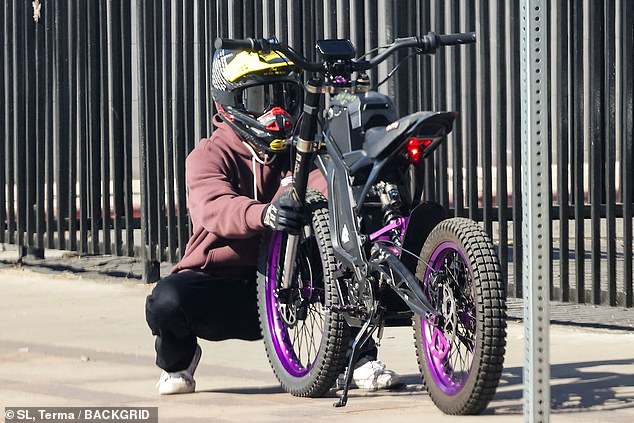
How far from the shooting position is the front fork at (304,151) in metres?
5.43

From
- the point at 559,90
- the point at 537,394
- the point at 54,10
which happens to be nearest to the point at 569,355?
the point at 559,90

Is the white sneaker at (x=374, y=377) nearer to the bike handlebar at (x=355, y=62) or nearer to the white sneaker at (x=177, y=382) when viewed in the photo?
the white sneaker at (x=177, y=382)

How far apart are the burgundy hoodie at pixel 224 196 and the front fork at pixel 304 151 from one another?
0.16 metres

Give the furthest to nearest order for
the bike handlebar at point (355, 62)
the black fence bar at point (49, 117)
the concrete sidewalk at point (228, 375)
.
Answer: the black fence bar at point (49, 117)
the concrete sidewalk at point (228, 375)
the bike handlebar at point (355, 62)

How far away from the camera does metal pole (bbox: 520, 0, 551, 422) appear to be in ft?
11.0

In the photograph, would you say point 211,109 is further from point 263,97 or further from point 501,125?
point 263,97

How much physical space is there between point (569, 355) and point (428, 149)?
185cm

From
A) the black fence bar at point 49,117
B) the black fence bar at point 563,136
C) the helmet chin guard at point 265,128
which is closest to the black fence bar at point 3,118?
the black fence bar at point 49,117

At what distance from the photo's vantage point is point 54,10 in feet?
34.0

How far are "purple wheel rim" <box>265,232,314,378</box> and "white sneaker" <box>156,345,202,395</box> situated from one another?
0.36 metres

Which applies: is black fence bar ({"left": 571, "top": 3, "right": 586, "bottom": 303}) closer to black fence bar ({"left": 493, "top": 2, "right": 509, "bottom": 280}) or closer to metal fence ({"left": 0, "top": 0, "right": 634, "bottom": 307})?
metal fence ({"left": 0, "top": 0, "right": 634, "bottom": 307})

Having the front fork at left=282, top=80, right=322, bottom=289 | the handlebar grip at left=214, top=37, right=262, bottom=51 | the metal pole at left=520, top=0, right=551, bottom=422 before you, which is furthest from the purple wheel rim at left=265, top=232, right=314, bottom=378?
the metal pole at left=520, top=0, right=551, bottom=422

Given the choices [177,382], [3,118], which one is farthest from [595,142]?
[3,118]

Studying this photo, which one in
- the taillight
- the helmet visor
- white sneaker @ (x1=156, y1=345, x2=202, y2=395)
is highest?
the helmet visor
